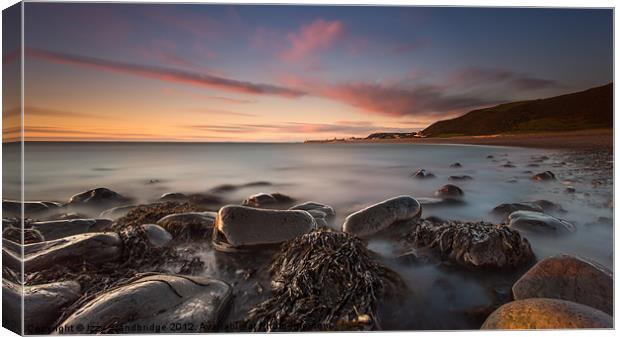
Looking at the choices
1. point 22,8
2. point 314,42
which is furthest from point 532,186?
point 22,8

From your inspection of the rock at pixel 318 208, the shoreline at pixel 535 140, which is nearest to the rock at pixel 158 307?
the rock at pixel 318 208

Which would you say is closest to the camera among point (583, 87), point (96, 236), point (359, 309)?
point (359, 309)

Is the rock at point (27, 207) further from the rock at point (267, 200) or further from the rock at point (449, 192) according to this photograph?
the rock at point (449, 192)

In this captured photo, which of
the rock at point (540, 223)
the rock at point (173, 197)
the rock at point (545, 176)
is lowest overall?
the rock at point (540, 223)

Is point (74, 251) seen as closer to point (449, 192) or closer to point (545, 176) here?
point (449, 192)

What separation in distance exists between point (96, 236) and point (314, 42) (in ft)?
7.95

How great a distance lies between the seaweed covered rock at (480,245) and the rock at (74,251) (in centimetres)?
260

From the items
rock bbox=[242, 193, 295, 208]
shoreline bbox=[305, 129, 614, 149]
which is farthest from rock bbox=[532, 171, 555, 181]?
rock bbox=[242, 193, 295, 208]

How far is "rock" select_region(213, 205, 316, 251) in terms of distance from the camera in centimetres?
329

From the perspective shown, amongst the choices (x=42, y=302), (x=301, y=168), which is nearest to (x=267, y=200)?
(x=301, y=168)

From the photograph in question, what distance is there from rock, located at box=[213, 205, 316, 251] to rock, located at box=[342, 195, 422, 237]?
1.39 feet

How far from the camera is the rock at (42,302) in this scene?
2805 mm

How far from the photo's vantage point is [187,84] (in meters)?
3.24

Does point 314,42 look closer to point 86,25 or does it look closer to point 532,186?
point 86,25
